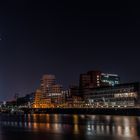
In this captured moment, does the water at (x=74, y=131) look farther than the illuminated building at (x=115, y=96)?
No

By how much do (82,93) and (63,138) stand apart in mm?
146120

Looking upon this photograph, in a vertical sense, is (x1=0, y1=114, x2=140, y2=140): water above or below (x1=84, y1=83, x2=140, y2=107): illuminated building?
below

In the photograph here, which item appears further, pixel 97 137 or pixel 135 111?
pixel 135 111

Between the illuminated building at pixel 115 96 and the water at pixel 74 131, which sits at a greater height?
the illuminated building at pixel 115 96

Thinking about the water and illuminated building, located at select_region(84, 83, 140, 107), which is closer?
the water

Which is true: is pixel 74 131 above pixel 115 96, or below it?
below

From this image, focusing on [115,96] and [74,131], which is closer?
[74,131]

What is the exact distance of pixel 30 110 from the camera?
7825 inches

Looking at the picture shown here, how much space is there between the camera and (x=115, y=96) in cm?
15950

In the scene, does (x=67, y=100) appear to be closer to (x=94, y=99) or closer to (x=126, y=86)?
(x=94, y=99)

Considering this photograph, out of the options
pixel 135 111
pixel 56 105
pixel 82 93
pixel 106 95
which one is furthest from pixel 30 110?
pixel 135 111

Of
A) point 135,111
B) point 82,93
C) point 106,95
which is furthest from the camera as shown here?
point 82,93

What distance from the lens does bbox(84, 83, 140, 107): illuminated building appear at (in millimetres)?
148500

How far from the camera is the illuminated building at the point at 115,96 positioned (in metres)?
148
